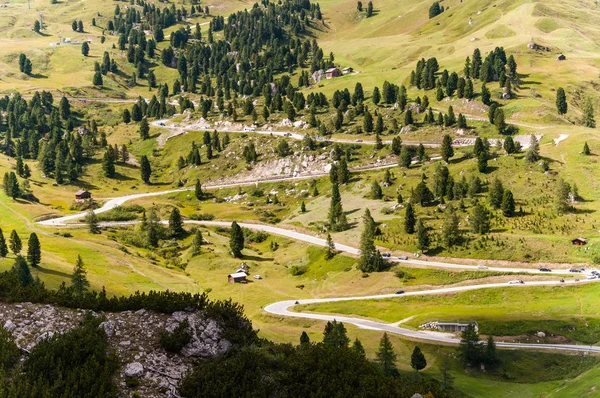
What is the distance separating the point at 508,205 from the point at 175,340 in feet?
356

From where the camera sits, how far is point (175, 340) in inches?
1321

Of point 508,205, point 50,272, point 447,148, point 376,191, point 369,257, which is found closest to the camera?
point 50,272

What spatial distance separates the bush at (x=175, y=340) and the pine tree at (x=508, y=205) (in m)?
108

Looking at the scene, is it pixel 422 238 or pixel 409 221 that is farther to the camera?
pixel 409 221

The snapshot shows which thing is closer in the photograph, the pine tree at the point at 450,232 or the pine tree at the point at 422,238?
the pine tree at the point at 450,232

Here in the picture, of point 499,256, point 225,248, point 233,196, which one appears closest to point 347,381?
point 499,256

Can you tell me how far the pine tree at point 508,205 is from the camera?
12244 cm

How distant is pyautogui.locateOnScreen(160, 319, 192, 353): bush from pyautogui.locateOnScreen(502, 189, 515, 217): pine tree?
108 metres

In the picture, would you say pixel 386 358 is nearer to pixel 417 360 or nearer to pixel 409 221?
pixel 417 360

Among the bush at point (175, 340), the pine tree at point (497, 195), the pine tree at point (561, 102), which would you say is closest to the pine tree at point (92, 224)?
the pine tree at point (497, 195)

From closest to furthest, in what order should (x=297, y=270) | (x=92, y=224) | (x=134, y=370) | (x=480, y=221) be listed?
(x=134, y=370) → (x=480, y=221) → (x=297, y=270) → (x=92, y=224)

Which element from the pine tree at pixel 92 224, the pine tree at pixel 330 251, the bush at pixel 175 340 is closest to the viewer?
the bush at pixel 175 340

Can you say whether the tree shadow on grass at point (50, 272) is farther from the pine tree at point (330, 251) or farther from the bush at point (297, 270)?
the pine tree at point (330, 251)

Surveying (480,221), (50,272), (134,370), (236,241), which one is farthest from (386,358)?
(236,241)
